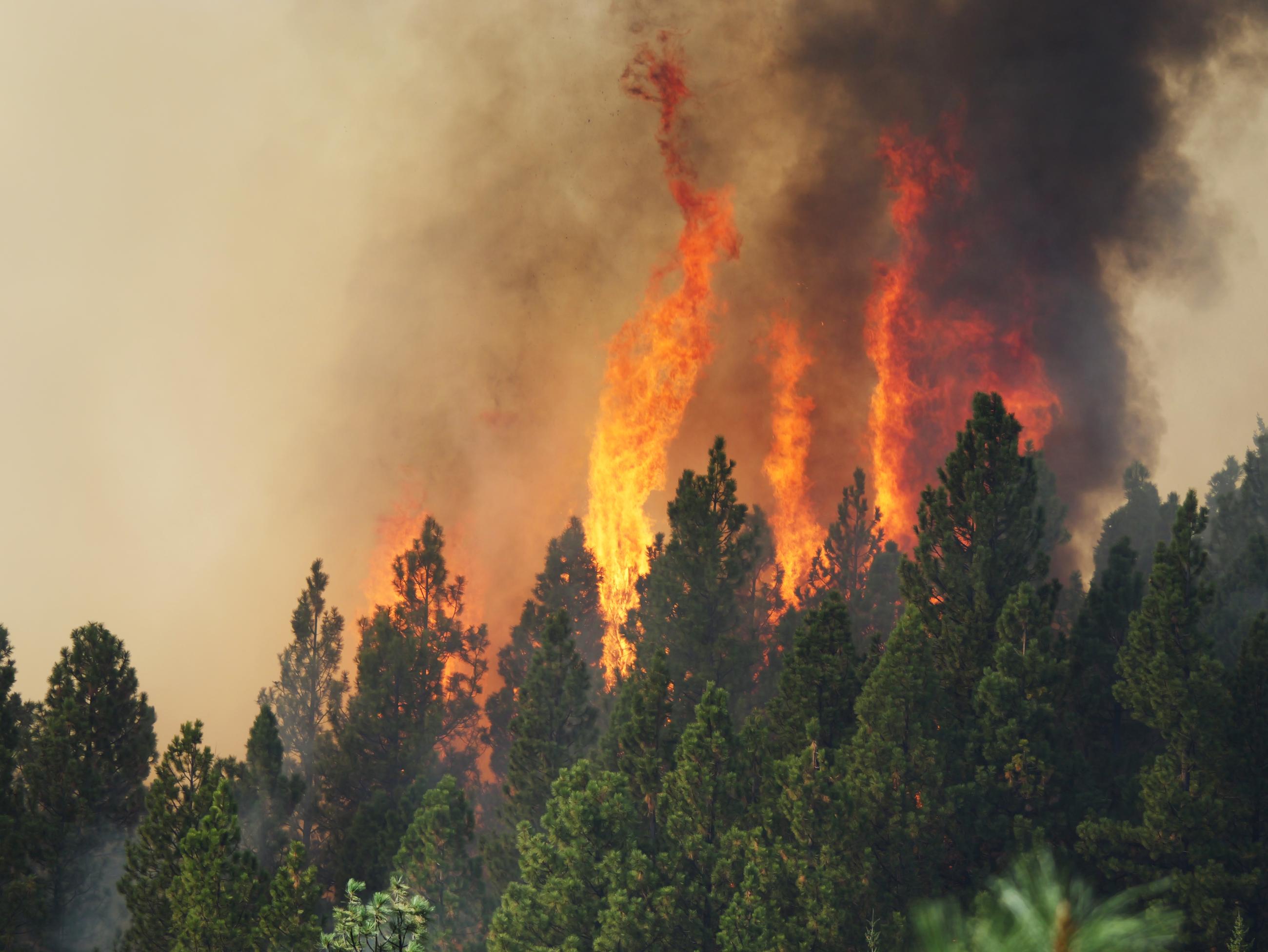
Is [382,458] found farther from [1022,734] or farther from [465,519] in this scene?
[1022,734]

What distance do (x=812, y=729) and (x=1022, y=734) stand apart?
752 centimetres

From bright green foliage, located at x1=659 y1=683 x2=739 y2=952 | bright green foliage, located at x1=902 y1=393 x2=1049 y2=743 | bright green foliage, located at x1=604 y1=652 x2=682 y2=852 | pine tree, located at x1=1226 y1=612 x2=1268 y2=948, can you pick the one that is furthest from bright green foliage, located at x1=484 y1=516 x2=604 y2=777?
pine tree, located at x1=1226 y1=612 x2=1268 y2=948

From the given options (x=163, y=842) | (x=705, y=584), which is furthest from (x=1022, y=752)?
(x=163, y=842)

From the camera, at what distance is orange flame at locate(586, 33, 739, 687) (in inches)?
4242

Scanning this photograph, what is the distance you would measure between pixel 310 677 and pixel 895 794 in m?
65.4

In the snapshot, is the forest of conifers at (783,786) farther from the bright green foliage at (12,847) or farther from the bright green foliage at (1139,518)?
the bright green foliage at (1139,518)

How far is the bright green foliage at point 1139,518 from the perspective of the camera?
88.8 meters

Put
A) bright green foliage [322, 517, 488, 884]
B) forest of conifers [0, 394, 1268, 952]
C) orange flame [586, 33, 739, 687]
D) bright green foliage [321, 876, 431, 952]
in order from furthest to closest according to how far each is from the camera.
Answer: orange flame [586, 33, 739, 687], bright green foliage [322, 517, 488, 884], forest of conifers [0, 394, 1268, 952], bright green foliage [321, 876, 431, 952]

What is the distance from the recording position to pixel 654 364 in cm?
12244

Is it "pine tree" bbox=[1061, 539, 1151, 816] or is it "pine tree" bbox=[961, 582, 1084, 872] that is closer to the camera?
"pine tree" bbox=[961, 582, 1084, 872]

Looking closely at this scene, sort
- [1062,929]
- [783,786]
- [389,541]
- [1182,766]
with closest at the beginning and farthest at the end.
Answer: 1. [1062,929]
2. [1182,766]
3. [783,786]
4. [389,541]

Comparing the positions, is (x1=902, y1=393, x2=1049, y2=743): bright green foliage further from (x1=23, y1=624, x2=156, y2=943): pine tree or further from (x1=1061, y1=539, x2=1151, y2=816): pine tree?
(x1=23, y1=624, x2=156, y2=943): pine tree

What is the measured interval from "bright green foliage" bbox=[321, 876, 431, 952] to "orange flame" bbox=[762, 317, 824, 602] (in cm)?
8975

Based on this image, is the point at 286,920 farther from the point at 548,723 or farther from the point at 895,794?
the point at 548,723
